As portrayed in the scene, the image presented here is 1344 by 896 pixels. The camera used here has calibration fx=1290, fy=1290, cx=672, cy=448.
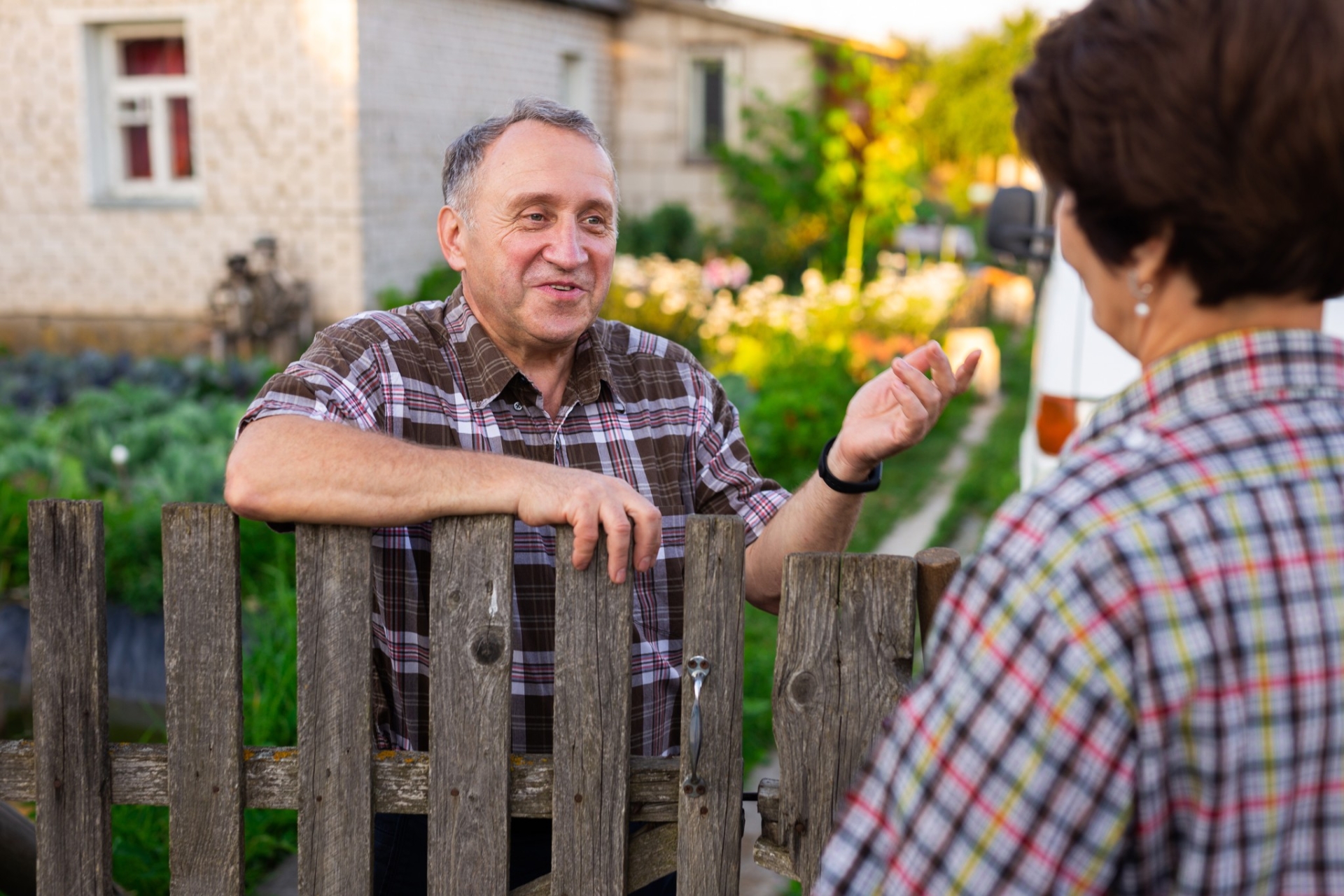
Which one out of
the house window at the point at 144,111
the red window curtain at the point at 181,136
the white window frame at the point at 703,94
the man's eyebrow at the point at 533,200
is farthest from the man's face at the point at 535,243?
the white window frame at the point at 703,94

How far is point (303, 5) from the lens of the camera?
11.0 m

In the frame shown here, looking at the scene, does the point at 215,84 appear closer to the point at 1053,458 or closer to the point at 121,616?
the point at 121,616

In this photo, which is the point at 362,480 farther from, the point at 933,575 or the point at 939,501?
the point at 939,501

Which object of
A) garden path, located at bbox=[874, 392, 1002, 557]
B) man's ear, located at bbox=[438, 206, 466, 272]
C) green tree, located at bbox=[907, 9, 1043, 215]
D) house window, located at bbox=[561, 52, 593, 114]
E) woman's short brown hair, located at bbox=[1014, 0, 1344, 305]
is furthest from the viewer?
green tree, located at bbox=[907, 9, 1043, 215]

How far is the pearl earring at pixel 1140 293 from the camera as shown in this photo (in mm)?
1065

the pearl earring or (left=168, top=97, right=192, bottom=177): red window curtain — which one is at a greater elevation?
(left=168, top=97, right=192, bottom=177): red window curtain

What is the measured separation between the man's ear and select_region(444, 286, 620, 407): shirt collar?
0.05 meters

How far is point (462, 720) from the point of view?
1710 millimetres

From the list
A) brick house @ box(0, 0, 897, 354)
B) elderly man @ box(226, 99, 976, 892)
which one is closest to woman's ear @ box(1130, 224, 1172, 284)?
elderly man @ box(226, 99, 976, 892)

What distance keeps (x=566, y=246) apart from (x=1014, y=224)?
3.49m

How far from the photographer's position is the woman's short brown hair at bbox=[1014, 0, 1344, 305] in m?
0.94

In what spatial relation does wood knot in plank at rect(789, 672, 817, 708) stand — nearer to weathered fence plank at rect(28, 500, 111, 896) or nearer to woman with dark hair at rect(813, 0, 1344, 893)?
woman with dark hair at rect(813, 0, 1344, 893)

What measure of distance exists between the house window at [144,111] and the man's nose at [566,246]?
1063cm

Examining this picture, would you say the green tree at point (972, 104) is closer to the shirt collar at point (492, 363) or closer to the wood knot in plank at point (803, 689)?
the shirt collar at point (492, 363)
